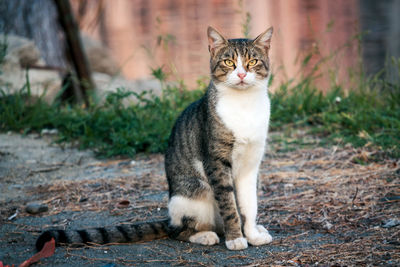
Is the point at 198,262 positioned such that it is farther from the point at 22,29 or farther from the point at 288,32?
the point at 288,32

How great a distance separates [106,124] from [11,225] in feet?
6.59

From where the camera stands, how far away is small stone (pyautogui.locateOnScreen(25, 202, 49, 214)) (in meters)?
3.45

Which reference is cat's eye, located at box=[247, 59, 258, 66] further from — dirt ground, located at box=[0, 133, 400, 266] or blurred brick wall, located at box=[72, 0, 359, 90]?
blurred brick wall, located at box=[72, 0, 359, 90]

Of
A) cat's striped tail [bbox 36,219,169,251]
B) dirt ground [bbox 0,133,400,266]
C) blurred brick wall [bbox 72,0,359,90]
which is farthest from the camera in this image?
blurred brick wall [bbox 72,0,359,90]

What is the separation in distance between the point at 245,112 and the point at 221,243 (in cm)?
83

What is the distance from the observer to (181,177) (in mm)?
3027

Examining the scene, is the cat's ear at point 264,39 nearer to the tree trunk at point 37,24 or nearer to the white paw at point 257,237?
the white paw at point 257,237

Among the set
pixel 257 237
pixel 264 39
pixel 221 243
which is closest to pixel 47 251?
pixel 221 243

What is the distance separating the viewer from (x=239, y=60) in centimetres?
290

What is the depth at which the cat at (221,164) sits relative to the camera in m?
2.80

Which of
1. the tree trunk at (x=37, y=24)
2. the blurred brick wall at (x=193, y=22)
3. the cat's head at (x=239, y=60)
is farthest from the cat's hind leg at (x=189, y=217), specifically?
the blurred brick wall at (x=193, y=22)

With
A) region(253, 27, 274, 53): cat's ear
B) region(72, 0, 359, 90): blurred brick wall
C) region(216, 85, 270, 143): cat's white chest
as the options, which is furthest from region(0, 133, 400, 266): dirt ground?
region(72, 0, 359, 90): blurred brick wall

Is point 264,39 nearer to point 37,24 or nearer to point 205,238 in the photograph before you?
point 205,238

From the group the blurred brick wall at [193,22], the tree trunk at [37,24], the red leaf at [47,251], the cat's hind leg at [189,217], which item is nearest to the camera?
the red leaf at [47,251]
